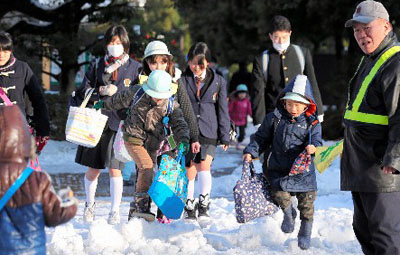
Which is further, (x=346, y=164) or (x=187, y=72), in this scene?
(x=187, y=72)

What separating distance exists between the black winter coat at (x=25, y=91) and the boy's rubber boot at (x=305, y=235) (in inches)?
101

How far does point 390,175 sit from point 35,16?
14.4 m

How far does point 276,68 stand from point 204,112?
87 cm

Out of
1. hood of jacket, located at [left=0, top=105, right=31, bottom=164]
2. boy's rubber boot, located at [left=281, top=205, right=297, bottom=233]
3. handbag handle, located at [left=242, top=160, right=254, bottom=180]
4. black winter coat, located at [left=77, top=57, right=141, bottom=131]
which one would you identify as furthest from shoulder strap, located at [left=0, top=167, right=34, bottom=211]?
black winter coat, located at [left=77, top=57, right=141, bottom=131]

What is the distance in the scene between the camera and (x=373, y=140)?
5.00 meters

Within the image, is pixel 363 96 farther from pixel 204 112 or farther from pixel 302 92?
pixel 204 112

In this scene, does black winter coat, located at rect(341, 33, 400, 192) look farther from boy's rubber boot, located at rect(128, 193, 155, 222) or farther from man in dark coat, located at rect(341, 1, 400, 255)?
boy's rubber boot, located at rect(128, 193, 155, 222)

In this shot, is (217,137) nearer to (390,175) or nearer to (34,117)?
(34,117)

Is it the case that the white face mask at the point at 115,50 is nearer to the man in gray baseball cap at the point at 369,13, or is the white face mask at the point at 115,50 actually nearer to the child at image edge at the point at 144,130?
the child at image edge at the point at 144,130

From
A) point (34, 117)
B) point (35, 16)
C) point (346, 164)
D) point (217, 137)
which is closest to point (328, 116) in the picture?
point (35, 16)

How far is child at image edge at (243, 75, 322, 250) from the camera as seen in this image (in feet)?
21.5

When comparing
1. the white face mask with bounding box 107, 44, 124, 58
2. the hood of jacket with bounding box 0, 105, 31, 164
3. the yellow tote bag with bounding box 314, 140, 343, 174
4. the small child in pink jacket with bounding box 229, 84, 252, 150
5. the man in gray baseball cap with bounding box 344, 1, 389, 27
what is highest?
the man in gray baseball cap with bounding box 344, 1, 389, 27

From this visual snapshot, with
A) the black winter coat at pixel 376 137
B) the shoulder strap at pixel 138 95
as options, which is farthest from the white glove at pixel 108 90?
the black winter coat at pixel 376 137

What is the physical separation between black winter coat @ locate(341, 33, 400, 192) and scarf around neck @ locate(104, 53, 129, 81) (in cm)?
309
